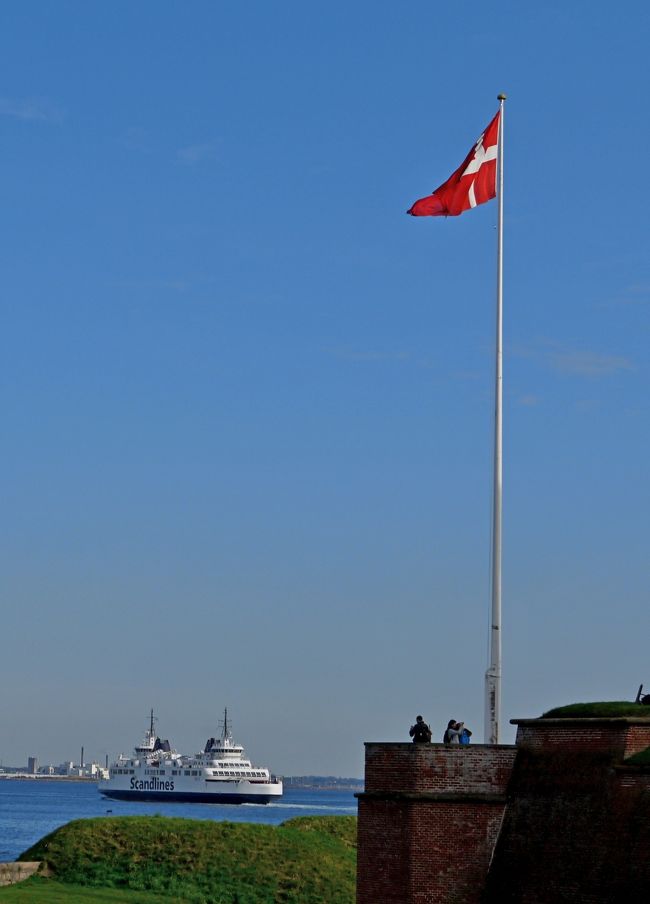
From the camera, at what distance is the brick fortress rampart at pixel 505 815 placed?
829 inches

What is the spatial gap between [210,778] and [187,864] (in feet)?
354

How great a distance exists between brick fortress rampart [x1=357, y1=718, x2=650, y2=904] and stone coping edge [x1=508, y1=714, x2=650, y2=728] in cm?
2

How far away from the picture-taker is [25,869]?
3703cm

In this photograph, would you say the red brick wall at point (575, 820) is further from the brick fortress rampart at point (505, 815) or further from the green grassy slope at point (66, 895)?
the green grassy slope at point (66, 895)

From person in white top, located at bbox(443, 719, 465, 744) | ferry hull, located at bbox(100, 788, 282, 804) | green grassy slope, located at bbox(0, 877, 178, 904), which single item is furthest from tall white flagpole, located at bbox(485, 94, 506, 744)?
ferry hull, located at bbox(100, 788, 282, 804)

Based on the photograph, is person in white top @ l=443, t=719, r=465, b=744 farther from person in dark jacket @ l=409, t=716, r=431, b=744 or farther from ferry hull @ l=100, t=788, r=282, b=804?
ferry hull @ l=100, t=788, r=282, b=804

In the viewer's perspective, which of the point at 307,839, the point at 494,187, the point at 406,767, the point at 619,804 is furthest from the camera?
the point at 307,839

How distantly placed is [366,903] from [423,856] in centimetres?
126

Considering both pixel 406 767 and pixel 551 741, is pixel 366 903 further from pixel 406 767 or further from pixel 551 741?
pixel 551 741

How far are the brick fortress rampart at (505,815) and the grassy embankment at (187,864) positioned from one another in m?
13.5

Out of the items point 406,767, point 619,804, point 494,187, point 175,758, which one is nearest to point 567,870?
point 619,804

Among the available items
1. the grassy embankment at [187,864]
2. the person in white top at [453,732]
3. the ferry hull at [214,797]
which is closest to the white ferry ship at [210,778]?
the ferry hull at [214,797]

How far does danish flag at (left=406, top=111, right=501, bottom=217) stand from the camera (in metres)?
26.1

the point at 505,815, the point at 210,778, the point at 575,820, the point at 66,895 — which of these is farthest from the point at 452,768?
the point at 210,778
